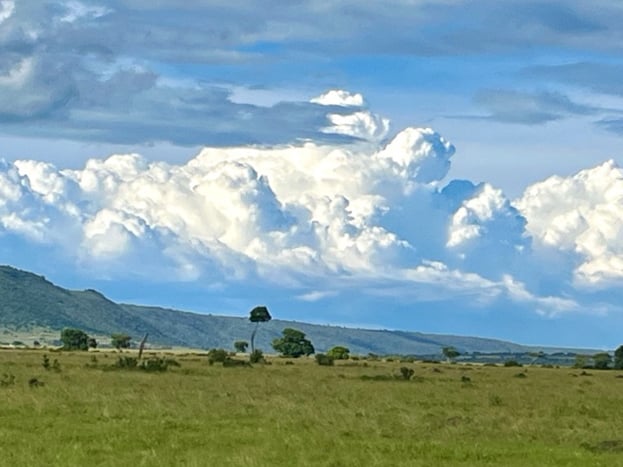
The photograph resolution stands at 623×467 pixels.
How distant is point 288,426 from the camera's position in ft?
107

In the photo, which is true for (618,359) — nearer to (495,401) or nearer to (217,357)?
(217,357)

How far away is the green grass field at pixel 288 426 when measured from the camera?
26.8m

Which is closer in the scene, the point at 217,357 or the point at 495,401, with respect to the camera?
the point at 495,401

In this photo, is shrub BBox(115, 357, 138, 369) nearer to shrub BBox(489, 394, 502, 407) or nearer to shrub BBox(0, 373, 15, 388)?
shrub BBox(0, 373, 15, 388)

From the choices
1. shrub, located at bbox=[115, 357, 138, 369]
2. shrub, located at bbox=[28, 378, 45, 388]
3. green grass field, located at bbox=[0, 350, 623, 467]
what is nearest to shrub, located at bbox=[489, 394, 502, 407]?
green grass field, located at bbox=[0, 350, 623, 467]

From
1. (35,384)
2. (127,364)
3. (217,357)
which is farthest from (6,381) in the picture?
(217,357)

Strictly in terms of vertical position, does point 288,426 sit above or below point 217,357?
below

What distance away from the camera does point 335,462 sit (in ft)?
84.9

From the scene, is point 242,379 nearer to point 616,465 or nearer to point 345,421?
point 345,421

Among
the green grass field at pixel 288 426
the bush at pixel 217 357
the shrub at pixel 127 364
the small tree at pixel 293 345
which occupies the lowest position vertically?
the green grass field at pixel 288 426

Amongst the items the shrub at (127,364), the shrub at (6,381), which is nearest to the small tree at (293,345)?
the shrub at (127,364)

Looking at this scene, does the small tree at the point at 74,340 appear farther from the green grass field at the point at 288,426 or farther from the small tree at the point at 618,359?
the green grass field at the point at 288,426

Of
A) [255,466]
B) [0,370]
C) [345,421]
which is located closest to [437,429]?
[345,421]

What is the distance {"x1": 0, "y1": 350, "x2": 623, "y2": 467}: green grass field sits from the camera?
26.8 meters
